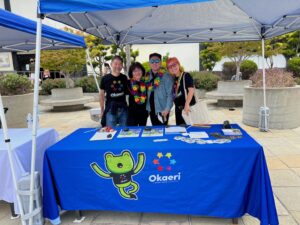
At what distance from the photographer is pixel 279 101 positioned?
5.48 meters

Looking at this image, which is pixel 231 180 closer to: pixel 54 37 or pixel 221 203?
pixel 221 203

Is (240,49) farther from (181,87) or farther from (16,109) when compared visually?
(16,109)

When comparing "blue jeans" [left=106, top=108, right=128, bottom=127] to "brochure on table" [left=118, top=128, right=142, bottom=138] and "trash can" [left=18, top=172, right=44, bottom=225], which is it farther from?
"trash can" [left=18, top=172, right=44, bottom=225]

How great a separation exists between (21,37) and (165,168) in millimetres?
3633

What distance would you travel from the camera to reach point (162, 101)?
134 inches

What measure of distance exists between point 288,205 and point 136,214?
1.55 meters

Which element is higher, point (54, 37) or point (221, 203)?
point (54, 37)

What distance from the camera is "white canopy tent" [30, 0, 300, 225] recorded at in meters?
3.26

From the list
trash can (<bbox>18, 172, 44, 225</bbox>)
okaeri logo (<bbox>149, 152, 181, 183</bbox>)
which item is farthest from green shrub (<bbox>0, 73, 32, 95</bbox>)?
okaeri logo (<bbox>149, 152, 181, 183</bbox>)

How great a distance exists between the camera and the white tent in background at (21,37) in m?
2.25

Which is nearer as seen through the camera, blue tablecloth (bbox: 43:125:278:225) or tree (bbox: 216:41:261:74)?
blue tablecloth (bbox: 43:125:278:225)

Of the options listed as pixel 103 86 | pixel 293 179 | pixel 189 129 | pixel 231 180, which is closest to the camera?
pixel 231 180

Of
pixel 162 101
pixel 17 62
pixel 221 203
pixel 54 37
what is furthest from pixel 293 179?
pixel 17 62

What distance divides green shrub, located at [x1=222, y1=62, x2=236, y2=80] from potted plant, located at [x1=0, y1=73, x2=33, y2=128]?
8359 mm
